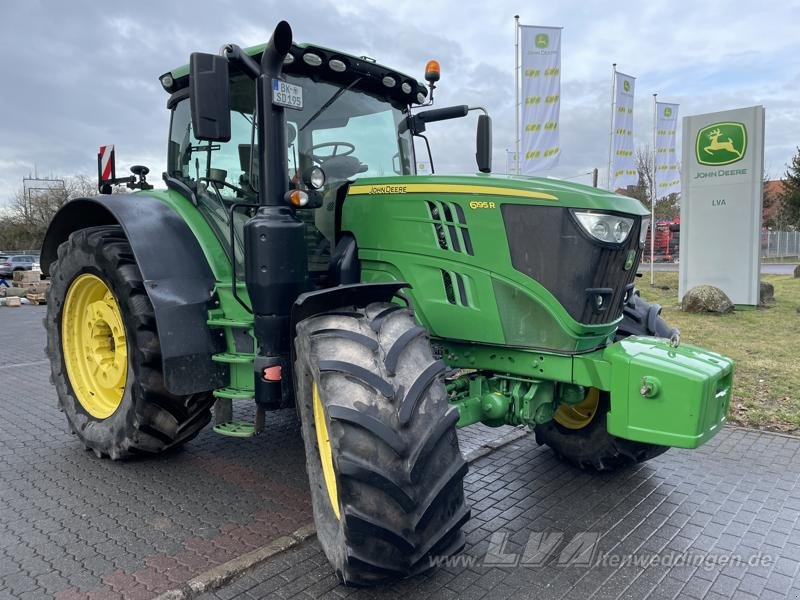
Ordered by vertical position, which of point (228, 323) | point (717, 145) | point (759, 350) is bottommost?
point (759, 350)

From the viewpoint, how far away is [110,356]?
174 inches

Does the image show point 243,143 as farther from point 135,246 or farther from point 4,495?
point 4,495

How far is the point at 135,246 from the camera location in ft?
11.9

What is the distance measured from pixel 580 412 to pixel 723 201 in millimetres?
9753

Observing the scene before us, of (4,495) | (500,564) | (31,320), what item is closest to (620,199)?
(500,564)

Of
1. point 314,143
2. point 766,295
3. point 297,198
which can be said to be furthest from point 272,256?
point 766,295

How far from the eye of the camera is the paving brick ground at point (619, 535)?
9.05 ft

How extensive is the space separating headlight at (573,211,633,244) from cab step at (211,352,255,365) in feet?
6.02

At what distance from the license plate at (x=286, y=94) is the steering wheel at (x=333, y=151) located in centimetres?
48

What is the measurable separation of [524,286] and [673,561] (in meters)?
1.52

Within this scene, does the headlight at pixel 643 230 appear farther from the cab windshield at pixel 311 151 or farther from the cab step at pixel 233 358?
the cab step at pixel 233 358

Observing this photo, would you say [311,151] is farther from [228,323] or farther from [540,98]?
[540,98]

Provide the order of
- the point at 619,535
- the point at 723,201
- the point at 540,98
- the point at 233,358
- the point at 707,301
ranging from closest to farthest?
1. the point at 619,535
2. the point at 233,358
3. the point at 707,301
4. the point at 723,201
5. the point at 540,98

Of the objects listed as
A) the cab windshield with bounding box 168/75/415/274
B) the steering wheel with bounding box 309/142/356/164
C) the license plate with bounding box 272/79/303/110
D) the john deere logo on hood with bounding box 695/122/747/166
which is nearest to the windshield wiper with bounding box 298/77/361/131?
the cab windshield with bounding box 168/75/415/274
